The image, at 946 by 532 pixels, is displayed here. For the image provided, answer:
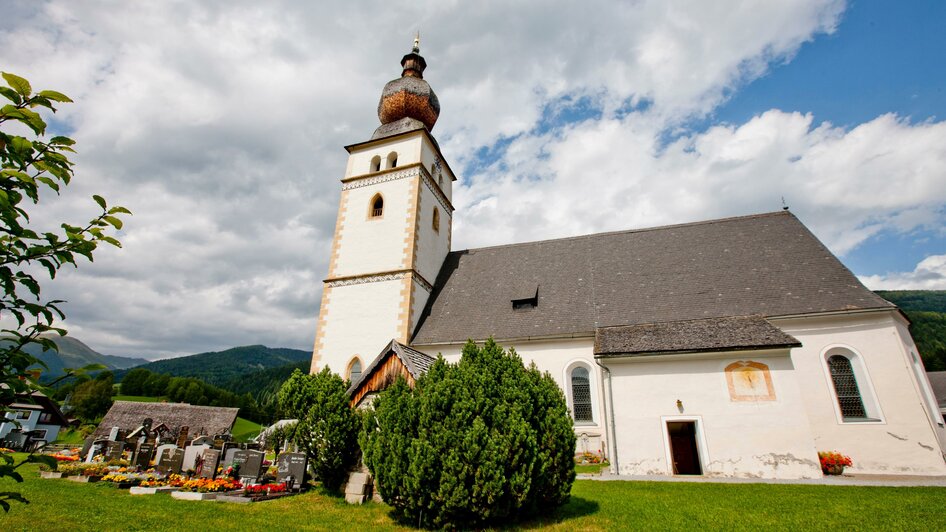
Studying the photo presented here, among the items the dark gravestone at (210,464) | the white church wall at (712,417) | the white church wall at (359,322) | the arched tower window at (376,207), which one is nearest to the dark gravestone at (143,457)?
the dark gravestone at (210,464)

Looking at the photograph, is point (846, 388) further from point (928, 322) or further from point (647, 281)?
point (928, 322)

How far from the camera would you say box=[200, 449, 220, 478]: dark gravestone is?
13.2m

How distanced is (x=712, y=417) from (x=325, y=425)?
11229mm

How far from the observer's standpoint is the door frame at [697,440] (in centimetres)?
1287

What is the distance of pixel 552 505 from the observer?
8258mm

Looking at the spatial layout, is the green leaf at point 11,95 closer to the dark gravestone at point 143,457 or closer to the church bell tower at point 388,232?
the church bell tower at point 388,232

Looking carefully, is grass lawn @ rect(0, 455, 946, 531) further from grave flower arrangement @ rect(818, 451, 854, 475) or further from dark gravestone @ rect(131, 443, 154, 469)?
dark gravestone @ rect(131, 443, 154, 469)

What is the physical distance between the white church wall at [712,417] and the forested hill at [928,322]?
21.7ft

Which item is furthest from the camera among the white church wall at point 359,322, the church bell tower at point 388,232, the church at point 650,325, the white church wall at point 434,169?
the white church wall at point 434,169

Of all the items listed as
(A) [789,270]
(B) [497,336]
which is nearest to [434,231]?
(B) [497,336]

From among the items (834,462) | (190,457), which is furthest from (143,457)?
(834,462)

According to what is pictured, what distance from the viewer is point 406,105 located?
24328 millimetres

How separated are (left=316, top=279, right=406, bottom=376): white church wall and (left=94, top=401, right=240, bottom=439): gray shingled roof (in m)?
26.2

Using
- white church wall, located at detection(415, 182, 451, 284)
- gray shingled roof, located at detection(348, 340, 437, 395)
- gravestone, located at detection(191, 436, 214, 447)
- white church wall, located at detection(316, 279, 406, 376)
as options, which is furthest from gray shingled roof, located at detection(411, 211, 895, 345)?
gravestone, located at detection(191, 436, 214, 447)
